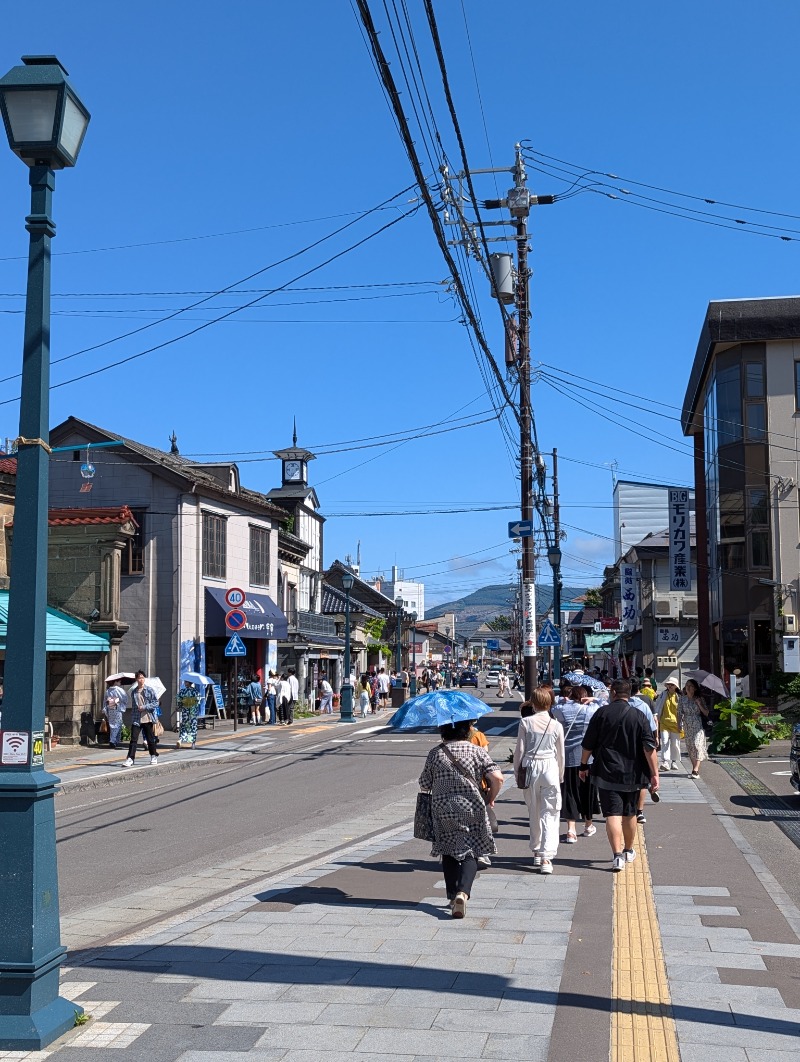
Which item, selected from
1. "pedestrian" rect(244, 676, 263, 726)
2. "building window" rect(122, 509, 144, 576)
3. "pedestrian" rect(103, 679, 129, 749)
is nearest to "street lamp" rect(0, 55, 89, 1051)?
"pedestrian" rect(103, 679, 129, 749)

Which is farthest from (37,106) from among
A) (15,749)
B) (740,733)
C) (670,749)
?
(740,733)

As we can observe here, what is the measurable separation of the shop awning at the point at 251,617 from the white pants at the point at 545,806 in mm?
22676

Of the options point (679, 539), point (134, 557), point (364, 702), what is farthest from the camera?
point (364, 702)

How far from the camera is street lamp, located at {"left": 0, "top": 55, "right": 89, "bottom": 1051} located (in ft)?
17.3

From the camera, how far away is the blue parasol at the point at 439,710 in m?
8.90

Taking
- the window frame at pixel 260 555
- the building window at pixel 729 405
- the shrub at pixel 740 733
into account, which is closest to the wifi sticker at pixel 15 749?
the shrub at pixel 740 733

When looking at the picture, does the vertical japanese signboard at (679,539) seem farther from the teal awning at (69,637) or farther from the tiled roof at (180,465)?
the teal awning at (69,637)

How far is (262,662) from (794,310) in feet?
69.8

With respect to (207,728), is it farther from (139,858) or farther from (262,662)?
(139,858)

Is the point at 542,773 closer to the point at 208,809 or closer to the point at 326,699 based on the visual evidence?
the point at 208,809

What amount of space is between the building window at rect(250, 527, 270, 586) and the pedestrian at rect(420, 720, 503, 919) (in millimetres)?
31143

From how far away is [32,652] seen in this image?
218 inches

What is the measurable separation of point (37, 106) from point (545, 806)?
7.17 m

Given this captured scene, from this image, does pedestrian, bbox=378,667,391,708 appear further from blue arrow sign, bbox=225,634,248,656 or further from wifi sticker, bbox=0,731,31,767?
wifi sticker, bbox=0,731,31,767
